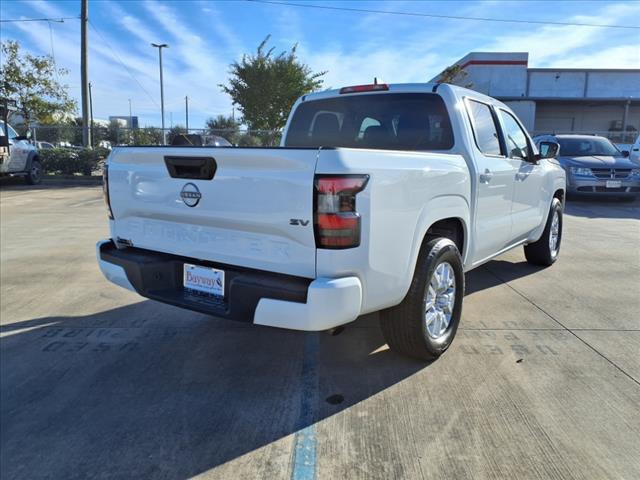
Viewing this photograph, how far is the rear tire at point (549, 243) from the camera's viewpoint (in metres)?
5.89

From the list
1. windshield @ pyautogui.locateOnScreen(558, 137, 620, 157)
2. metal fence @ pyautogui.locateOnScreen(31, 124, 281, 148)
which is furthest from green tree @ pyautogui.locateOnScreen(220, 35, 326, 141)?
windshield @ pyautogui.locateOnScreen(558, 137, 620, 157)

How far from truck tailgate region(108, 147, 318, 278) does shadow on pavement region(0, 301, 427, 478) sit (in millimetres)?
841

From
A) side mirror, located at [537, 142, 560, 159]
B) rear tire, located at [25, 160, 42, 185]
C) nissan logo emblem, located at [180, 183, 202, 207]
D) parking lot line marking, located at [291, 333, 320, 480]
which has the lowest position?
parking lot line marking, located at [291, 333, 320, 480]

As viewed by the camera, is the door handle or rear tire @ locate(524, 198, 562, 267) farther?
rear tire @ locate(524, 198, 562, 267)

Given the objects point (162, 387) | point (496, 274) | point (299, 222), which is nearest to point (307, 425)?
point (162, 387)

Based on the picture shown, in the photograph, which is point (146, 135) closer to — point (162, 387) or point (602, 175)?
point (602, 175)

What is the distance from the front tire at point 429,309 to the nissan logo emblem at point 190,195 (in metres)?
1.37

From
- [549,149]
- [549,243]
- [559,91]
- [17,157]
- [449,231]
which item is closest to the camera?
[449,231]

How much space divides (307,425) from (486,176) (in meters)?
2.39

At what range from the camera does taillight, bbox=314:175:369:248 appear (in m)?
2.45

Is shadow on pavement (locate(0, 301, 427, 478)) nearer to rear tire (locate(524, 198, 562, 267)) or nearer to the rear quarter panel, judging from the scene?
the rear quarter panel

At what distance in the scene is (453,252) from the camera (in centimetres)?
340

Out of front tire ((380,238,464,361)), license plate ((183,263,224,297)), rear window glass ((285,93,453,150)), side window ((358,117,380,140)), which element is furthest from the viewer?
side window ((358,117,380,140))

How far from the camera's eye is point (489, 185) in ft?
13.2
